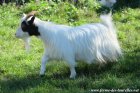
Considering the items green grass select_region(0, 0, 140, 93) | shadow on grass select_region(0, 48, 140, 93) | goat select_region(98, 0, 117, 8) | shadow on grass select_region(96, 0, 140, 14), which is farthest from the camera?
goat select_region(98, 0, 117, 8)

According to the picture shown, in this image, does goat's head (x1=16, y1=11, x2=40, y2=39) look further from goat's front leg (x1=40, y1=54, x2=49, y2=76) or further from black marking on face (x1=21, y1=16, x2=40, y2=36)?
goat's front leg (x1=40, y1=54, x2=49, y2=76)

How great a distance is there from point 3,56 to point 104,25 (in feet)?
7.55

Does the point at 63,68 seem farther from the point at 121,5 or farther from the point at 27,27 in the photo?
the point at 121,5

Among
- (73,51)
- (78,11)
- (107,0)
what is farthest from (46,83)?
(107,0)

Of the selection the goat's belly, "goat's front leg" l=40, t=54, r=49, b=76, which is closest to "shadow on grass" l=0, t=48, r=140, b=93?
"goat's front leg" l=40, t=54, r=49, b=76

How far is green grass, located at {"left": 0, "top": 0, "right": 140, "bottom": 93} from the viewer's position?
6.36m

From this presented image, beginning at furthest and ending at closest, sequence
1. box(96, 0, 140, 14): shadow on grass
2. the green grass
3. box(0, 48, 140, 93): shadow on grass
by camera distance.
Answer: box(96, 0, 140, 14): shadow on grass, box(0, 48, 140, 93): shadow on grass, the green grass

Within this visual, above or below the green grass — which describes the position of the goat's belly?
above

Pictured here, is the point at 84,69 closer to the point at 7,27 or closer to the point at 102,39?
the point at 102,39

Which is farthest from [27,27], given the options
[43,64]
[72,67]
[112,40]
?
[112,40]

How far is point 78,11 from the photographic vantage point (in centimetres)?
1155

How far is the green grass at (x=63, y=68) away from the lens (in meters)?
6.36

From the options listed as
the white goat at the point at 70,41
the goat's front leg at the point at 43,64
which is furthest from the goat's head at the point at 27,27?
the goat's front leg at the point at 43,64

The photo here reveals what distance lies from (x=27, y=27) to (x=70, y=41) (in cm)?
76
